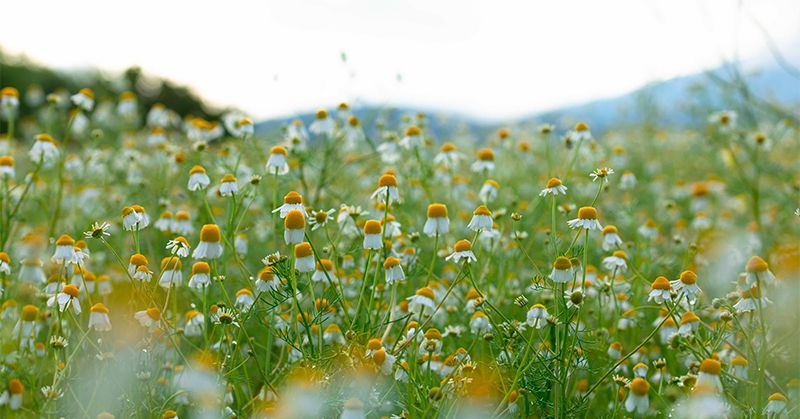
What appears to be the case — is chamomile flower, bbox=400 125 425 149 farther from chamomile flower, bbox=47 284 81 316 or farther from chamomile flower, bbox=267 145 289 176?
chamomile flower, bbox=47 284 81 316

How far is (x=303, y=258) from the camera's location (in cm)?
214

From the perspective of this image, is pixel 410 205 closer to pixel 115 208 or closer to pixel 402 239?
pixel 402 239

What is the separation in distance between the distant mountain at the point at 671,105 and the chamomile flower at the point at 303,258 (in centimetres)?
219

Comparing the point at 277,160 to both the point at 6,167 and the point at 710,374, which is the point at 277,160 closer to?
the point at 6,167

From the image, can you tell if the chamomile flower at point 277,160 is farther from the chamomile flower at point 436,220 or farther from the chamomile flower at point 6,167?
the chamomile flower at point 6,167

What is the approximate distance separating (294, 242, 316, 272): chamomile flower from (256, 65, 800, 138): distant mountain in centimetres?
219

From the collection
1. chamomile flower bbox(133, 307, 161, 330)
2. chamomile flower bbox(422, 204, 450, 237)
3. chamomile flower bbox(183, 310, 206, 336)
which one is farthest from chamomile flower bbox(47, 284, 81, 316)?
chamomile flower bbox(422, 204, 450, 237)

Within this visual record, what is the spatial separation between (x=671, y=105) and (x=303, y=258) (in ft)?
28.3

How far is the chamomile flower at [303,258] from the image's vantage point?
2121 mm

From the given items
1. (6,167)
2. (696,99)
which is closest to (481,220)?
(6,167)

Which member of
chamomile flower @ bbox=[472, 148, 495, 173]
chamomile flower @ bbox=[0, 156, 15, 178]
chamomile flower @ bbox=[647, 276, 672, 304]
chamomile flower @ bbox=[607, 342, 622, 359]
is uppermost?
chamomile flower @ bbox=[472, 148, 495, 173]

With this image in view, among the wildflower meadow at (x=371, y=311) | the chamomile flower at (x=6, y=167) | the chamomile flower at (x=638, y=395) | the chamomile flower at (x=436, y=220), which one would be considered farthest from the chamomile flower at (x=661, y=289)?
the chamomile flower at (x=6, y=167)

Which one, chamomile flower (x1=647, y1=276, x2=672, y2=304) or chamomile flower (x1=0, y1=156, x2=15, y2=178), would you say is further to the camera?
chamomile flower (x1=0, y1=156, x2=15, y2=178)

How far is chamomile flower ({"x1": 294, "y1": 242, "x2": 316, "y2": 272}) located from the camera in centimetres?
212
